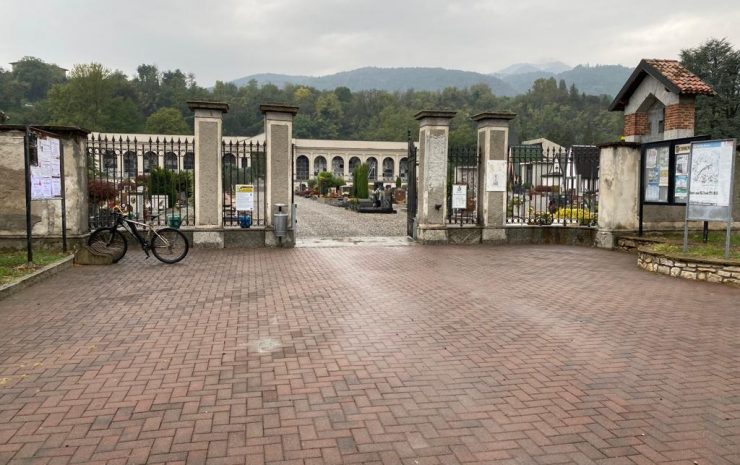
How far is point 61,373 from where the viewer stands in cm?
470

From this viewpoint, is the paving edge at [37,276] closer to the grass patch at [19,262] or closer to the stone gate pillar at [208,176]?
the grass patch at [19,262]

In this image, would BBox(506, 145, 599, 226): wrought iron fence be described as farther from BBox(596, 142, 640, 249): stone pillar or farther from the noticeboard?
the noticeboard

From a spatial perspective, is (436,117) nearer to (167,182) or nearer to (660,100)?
(660,100)

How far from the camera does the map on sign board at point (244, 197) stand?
513 inches

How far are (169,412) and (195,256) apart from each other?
8182 mm

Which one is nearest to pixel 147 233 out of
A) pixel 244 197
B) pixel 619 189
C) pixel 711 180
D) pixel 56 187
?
pixel 56 187

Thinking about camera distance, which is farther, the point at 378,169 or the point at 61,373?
the point at 378,169

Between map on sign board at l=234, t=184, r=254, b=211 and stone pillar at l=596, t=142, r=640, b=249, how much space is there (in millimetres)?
8391

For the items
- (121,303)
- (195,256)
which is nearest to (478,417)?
(121,303)

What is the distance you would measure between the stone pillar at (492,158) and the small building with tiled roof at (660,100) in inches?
209

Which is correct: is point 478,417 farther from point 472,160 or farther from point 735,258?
point 472,160

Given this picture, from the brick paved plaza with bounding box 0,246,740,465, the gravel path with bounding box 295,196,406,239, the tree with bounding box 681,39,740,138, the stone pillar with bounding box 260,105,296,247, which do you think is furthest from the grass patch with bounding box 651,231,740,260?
the tree with bounding box 681,39,740,138

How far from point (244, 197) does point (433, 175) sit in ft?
15.2

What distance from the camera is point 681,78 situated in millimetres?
15953
